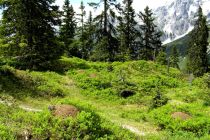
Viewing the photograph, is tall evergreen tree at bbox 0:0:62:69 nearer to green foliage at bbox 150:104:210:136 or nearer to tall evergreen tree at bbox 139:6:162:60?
→ green foliage at bbox 150:104:210:136

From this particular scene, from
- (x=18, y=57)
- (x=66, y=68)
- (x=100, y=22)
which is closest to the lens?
(x=18, y=57)

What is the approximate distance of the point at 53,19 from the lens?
35.7 m

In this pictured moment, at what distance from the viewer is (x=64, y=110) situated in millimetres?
15461

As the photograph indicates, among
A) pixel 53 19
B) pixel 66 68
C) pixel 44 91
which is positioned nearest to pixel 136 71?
pixel 66 68

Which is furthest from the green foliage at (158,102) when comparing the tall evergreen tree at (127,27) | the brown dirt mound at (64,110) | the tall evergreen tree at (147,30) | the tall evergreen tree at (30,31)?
the tall evergreen tree at (147,30)

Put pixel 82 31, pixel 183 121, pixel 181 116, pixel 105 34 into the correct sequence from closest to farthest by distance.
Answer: pixel 183 121
pixel 181 116
pixel 105 34
pixel 82 31

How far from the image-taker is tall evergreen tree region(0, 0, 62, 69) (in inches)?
1326

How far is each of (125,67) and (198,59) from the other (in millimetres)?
30125

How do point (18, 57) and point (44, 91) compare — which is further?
point (18, 57)

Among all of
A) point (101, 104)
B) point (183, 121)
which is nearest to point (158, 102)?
point (101, 104)

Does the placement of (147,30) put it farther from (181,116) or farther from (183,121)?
(183,121)

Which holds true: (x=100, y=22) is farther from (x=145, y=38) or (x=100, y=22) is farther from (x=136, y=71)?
(x=145, y=38)

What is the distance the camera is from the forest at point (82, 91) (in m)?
15.0

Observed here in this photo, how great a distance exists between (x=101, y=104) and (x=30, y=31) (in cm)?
1092
